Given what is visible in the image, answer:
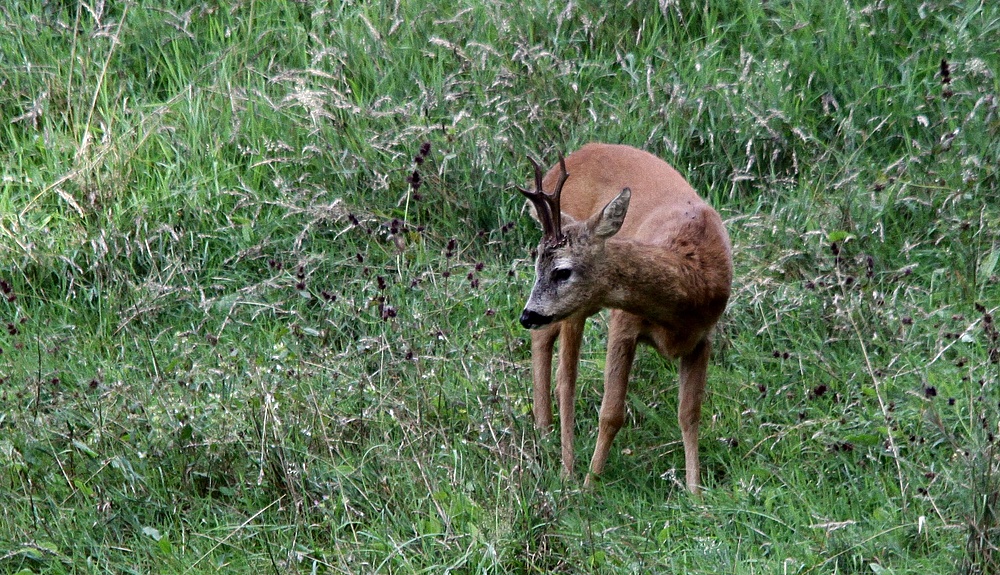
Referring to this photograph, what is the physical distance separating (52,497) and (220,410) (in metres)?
0.67

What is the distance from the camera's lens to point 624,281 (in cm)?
465

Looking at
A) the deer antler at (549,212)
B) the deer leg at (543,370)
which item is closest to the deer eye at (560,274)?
the deer antler at (549,212)

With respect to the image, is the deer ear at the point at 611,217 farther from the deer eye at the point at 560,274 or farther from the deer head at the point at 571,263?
the deer eye at the point at 560,274

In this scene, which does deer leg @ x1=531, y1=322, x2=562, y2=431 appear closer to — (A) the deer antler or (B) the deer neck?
(B) the deer neck

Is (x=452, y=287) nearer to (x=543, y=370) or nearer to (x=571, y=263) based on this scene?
(x=543, y=370)

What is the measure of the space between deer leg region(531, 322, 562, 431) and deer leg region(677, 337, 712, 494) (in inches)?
25.7

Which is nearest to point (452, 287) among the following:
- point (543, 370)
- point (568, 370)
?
point (543, 370)

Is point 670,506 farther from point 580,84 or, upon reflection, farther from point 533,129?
point 580,84

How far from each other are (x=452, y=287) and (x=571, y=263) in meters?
1.36

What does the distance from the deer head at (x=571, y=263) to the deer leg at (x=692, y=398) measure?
627 millimetres

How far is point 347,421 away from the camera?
15.2 feet

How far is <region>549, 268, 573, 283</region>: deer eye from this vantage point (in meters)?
4.59

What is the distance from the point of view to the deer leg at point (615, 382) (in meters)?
4.96

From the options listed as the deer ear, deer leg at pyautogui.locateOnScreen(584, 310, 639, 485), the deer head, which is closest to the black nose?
the deer head
